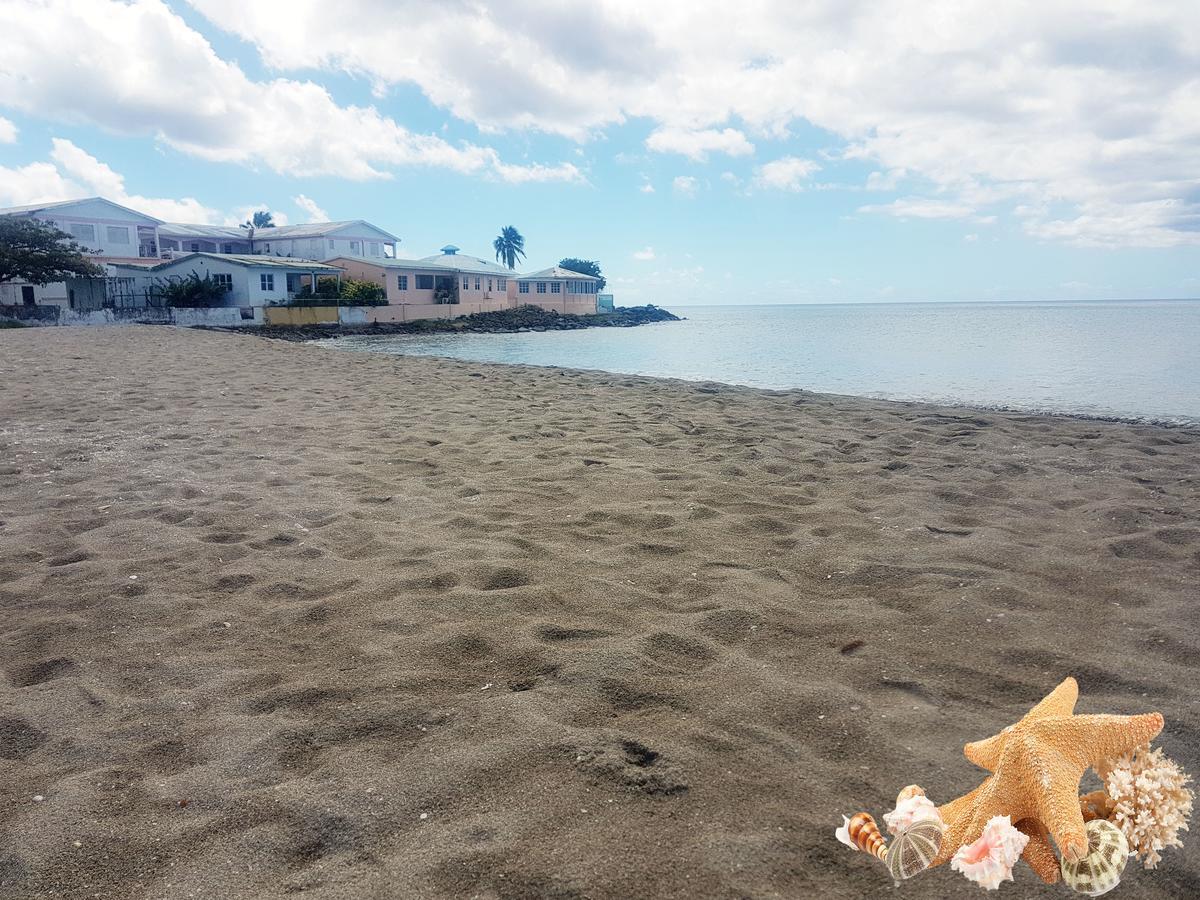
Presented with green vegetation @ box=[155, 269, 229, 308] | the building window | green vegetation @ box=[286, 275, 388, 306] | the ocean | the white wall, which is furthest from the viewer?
the building window

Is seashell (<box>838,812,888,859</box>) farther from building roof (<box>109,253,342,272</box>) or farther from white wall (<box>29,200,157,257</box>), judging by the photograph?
white wall (<box>29,200,157,257</box>)

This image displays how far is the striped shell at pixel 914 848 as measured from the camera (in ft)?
3.41

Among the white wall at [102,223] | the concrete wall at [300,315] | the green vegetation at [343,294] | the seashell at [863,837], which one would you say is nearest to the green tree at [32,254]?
the concrete wall at [300,315]

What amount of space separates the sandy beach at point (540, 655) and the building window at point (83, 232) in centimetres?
4577

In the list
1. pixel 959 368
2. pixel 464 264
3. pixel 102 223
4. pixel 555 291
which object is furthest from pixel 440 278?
pixel 959 368

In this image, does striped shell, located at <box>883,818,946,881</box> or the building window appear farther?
the building window

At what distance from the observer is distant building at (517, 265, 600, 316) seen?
204ft

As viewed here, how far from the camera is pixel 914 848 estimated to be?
105cm

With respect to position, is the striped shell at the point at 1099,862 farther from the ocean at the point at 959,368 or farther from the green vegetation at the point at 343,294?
the green vegetation at the point at 343,294

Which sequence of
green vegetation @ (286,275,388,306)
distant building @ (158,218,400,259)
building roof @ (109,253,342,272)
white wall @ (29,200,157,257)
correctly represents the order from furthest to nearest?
distant building @ (158,218,400,259), white wall @ (29,200,157,257), green vegetation @ (286,275,388,306), building roof @ (109,253,342,272)

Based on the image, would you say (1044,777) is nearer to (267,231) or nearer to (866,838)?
(866,838)

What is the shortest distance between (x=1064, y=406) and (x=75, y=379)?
1479 centimetres

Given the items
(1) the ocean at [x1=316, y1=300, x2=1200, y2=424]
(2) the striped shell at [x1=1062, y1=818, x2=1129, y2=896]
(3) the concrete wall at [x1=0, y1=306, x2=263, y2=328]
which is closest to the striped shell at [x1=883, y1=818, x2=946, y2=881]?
(2) the striped shell at [x1=1062, y1=818, x2=1129, y2=896]

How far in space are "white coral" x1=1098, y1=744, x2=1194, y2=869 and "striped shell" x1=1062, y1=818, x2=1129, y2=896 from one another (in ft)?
0.11
